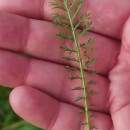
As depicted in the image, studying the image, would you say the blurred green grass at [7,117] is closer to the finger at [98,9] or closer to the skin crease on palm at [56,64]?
the skin crease on palm at [56,64]

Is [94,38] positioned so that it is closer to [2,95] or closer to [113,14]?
[113,14]

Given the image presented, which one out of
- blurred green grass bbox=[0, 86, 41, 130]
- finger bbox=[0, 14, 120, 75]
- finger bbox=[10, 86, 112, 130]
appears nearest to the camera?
finger bbox=[10, 86, 112, 130]

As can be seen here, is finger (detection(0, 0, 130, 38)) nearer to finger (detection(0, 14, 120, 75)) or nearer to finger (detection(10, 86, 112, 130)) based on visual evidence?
finger (detection(0, 14, 120, 75))

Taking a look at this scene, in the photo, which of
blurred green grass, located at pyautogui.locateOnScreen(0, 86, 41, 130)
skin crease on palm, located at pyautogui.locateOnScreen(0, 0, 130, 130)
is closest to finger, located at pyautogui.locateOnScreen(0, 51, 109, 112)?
skin crease on palm, located at pyautogui.locateOnScreen(0, 0, 130, 130)

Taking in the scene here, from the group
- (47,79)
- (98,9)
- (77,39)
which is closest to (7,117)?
(47,79)

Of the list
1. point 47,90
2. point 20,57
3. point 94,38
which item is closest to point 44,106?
point 47,90

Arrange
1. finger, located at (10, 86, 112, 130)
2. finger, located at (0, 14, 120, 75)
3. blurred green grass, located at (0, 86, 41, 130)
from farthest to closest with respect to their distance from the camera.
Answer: blurred green grass, located at (0, 86, 41, 130)
finger, located at (0, 14, 120, 75)
finger, located at (10, 86, 112, 130)

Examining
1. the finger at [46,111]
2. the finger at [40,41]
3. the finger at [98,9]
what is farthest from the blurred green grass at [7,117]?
the finger at [98,9]
